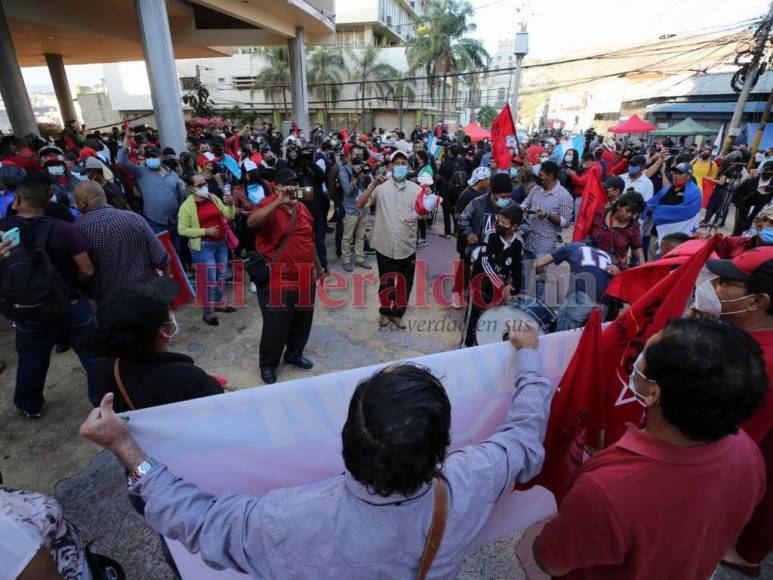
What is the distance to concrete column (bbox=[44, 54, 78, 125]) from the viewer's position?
19578mm

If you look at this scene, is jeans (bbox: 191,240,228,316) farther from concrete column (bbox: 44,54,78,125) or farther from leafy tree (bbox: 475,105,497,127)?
leafy tree (bbox: 475,105,497,127)

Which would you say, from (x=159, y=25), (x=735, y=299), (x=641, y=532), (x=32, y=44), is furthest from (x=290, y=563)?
(x=32, y=44)

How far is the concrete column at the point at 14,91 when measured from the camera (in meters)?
12.2

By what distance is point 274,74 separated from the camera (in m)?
35.8

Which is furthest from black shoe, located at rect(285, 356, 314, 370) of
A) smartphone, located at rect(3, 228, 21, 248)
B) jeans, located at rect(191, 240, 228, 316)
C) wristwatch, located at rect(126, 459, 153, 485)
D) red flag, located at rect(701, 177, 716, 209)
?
red flag, located at rect(701, 177, 716, 209)

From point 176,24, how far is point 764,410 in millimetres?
19978

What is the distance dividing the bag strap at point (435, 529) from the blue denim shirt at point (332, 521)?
0.04ft

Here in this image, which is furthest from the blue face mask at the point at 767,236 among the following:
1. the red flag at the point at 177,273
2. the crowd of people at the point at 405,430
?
the red flag at the point at 177,273

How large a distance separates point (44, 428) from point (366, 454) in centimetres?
351

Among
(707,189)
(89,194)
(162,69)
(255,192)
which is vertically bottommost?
(707,189)

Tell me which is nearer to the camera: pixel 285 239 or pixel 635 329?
pixel 635 329

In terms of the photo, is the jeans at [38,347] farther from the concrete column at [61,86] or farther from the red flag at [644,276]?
the concrete column at [61,86]

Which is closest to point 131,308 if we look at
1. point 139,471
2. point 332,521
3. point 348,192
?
point 139,471

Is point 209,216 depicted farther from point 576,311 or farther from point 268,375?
point 576,311
